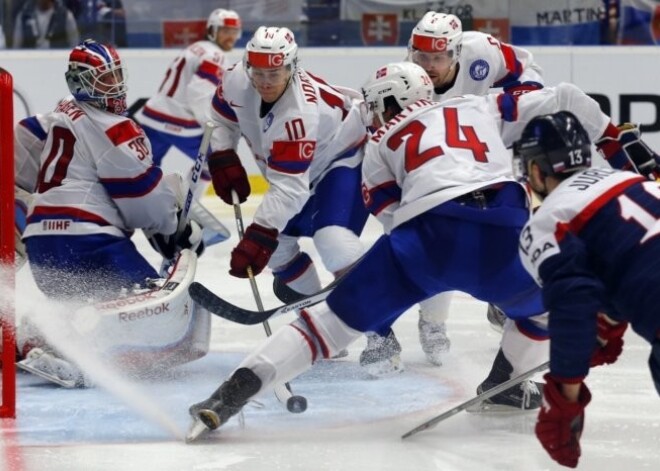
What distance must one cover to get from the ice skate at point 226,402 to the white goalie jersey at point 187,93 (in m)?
3.76

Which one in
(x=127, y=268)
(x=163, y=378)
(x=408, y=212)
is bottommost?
(x=163, y=378)

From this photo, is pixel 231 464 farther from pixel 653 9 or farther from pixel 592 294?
pixel 653 9

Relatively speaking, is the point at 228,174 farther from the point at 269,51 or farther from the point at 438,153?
the point at 438,153

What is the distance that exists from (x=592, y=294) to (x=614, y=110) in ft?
16.4

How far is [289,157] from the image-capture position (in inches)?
155

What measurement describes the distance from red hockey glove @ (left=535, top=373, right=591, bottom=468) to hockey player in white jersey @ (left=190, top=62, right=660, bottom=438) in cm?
64

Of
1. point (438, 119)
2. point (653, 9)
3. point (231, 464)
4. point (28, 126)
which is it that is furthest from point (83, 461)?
point (653, 9)

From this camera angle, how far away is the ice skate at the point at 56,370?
3.90 meters

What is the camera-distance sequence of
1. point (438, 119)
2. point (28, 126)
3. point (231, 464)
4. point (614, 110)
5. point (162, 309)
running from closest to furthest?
point (231, 464)
point (438, 119)
point (162, 309)
point (28, 126)
point (614, 110)

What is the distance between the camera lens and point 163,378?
403 centimetres

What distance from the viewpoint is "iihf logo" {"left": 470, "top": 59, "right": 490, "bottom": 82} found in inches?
177

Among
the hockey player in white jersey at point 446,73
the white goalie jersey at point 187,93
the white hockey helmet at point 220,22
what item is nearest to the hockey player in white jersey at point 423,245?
the hockey player in white jersey at point 446,73

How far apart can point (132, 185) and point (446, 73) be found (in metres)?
1.06

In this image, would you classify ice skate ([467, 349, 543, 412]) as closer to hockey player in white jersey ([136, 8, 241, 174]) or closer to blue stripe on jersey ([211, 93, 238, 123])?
blue stripe on jersey ([211, 93, 238, 123])
